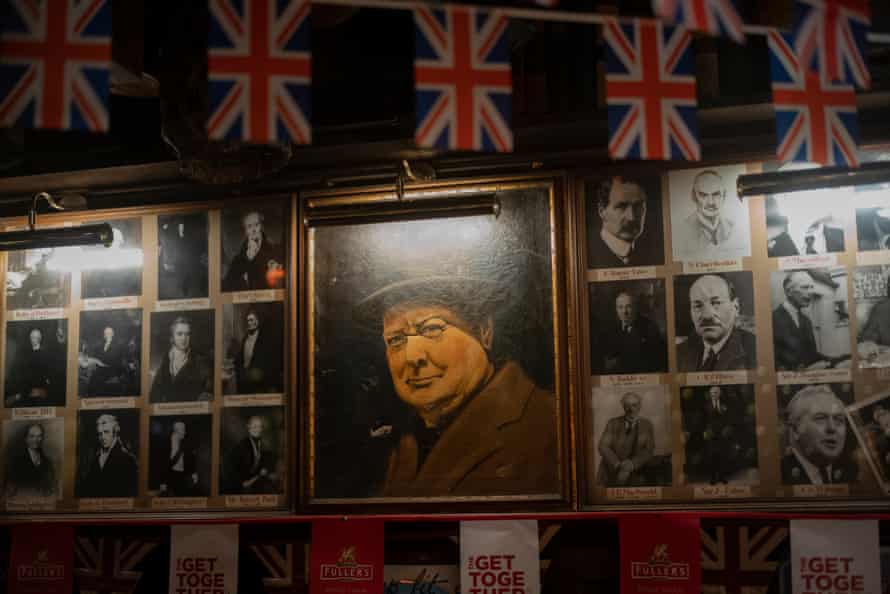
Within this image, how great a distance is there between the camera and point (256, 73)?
5.12 metres

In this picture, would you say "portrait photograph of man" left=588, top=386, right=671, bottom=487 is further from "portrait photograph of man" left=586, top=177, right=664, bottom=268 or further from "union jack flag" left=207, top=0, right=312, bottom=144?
"union jack flag" left=207, top=0, right=312, bottom=144

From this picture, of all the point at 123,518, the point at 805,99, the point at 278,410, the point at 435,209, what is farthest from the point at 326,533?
the point at 805,99

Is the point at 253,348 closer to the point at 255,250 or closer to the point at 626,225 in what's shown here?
the point at 255,250

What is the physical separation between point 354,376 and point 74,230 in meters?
2.05

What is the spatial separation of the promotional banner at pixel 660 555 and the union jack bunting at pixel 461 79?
7.96 ft

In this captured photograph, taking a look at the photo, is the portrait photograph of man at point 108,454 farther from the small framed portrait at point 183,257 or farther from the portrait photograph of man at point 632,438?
the portrait photograph of man at point 632,438

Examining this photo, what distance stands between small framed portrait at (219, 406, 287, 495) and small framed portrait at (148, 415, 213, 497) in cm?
12

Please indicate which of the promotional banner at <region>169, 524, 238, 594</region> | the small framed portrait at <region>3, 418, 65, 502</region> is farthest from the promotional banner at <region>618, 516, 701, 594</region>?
the small framed portrait at <region>3, 418, 65, 502</region>

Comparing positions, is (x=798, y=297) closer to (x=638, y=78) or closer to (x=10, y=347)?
(x=638, y=78)

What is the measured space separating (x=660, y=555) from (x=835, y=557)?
90 cm

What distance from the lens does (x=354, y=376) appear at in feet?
23.8

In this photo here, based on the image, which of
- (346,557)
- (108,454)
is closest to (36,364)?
(108,454)

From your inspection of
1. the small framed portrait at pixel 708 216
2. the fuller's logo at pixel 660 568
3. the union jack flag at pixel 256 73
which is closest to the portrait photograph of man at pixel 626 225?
the small framed portrait at pixel 708 216

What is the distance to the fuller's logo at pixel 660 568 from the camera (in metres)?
6.31
